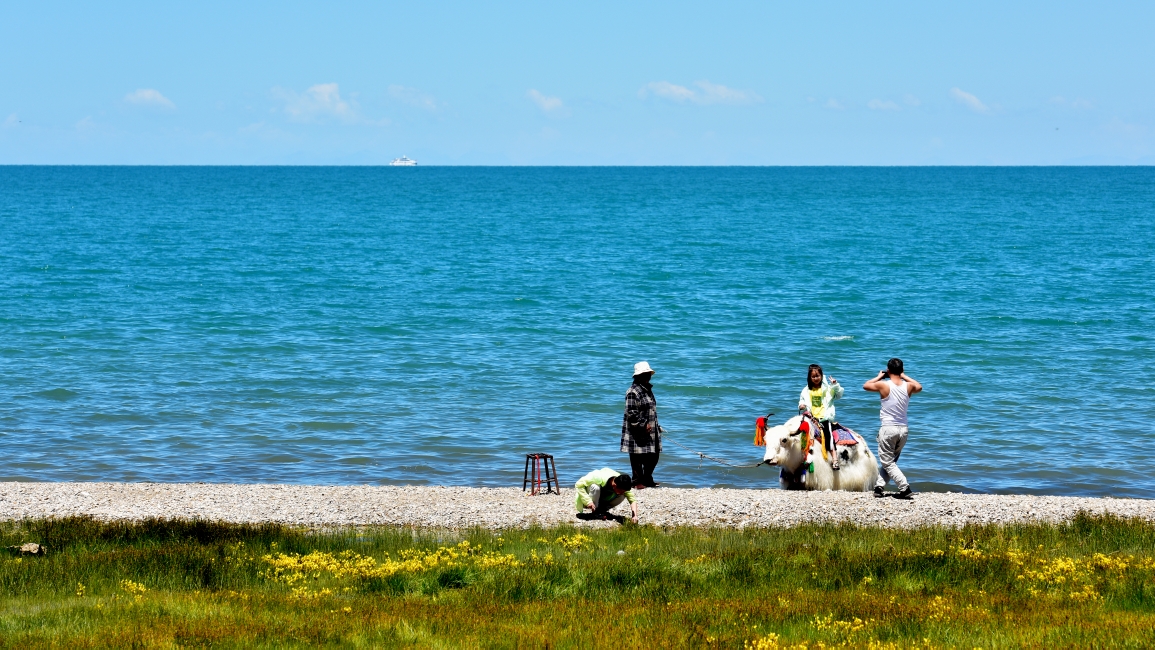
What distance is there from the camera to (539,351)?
1395 inches

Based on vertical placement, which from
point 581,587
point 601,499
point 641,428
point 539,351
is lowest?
point 581,587

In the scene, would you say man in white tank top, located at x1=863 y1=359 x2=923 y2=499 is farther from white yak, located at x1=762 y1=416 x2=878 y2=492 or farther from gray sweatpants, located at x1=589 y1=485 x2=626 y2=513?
gray sweatpants, located at x1=589 y1=485 x2=626 y2=513

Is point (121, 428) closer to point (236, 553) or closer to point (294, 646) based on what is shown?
point (236, 553)

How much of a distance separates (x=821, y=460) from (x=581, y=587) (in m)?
7.73

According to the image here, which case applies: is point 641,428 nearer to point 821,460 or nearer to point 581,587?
point 821,460

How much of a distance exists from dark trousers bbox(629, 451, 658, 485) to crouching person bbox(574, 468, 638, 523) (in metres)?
1.90

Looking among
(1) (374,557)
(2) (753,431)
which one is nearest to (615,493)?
(1) (374,557)

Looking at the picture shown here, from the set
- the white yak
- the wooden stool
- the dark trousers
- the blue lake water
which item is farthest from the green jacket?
the blue lake water

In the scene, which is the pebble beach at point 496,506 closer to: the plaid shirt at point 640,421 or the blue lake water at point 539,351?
the plaid shirt at point 640,421

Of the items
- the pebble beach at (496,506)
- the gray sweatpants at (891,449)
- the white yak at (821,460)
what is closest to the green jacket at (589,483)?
the pebble beach at (496,506)

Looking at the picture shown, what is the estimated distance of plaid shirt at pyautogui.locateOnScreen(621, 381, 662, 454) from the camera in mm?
18219

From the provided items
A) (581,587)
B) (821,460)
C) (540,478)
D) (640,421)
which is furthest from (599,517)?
(581,587)

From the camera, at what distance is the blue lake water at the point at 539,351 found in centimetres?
2323

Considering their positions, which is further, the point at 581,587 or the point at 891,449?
the point at 891,449
